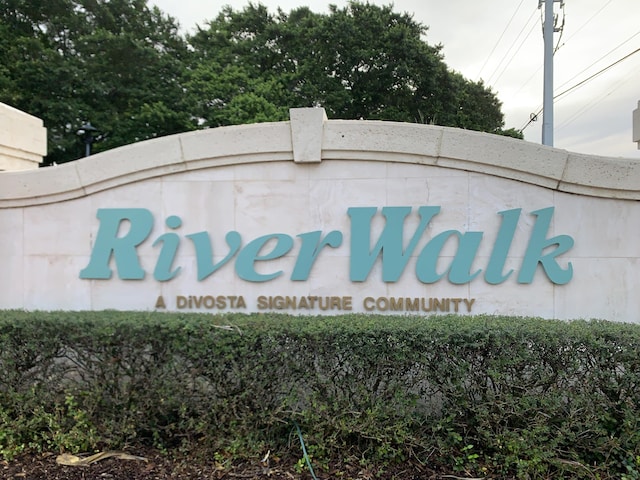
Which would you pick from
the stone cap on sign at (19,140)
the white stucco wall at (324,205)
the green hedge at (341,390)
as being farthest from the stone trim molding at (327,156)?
the green hedge at (341,390)

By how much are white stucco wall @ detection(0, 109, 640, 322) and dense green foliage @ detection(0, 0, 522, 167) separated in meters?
12.8

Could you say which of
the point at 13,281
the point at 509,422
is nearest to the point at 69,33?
the point at 13,281

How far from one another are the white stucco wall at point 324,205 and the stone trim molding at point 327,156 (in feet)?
0.05

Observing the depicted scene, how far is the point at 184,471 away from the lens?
130 inches

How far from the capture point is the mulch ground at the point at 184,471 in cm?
324

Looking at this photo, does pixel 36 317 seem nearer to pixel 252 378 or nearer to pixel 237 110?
pixel 252 378

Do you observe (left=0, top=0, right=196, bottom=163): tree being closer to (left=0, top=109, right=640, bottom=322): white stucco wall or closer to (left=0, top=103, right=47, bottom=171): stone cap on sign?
(left=0, top=103, right=47, bottom=171): stone cap on sign

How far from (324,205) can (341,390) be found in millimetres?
2407

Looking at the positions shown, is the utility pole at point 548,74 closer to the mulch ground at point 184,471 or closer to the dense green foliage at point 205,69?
the dense green foliage at point 205,69

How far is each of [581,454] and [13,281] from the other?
6.28m

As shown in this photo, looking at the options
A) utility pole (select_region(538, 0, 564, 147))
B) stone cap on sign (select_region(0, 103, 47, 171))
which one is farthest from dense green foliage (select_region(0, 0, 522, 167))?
stone cap on sign (select_region(0, 103, 47, 171))

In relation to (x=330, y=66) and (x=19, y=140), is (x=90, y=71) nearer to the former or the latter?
(x=330, y=66)

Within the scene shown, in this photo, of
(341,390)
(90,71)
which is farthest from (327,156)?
(90,71)

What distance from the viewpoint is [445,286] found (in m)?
5.05
